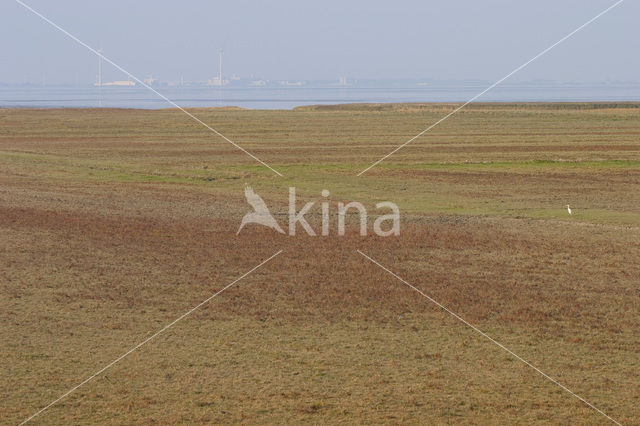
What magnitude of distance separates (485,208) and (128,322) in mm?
16309

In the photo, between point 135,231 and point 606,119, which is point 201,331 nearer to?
point 135,231

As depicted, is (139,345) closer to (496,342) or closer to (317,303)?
(317,303)

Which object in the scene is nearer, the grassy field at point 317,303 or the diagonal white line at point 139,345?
the diagonal white line at point 139,345

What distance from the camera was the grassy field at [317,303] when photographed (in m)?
9.66

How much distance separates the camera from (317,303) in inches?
569

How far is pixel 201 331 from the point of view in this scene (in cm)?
1255

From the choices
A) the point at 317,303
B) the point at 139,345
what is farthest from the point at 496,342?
the point at 139,345

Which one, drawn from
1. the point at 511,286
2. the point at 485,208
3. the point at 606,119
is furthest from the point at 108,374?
the point at 606,119

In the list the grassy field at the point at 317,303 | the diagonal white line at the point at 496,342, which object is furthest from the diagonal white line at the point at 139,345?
the diagonal white line at the point at 496,342

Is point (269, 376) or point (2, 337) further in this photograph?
point (2, 337)

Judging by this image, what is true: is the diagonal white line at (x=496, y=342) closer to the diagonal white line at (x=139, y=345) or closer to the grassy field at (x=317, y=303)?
the grassy field at (x=317, y=303)

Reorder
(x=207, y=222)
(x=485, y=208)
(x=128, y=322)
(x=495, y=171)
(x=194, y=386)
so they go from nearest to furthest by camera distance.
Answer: (x=194, y=386)
(x=128, y=322)
(x=207, y=222)
(x=485, y=208)
(x=495, y=171)

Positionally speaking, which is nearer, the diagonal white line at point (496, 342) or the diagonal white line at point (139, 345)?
the diagonal white line at point (139, 345)

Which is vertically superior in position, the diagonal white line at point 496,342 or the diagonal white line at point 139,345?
the diagonal white line at point 496,342
